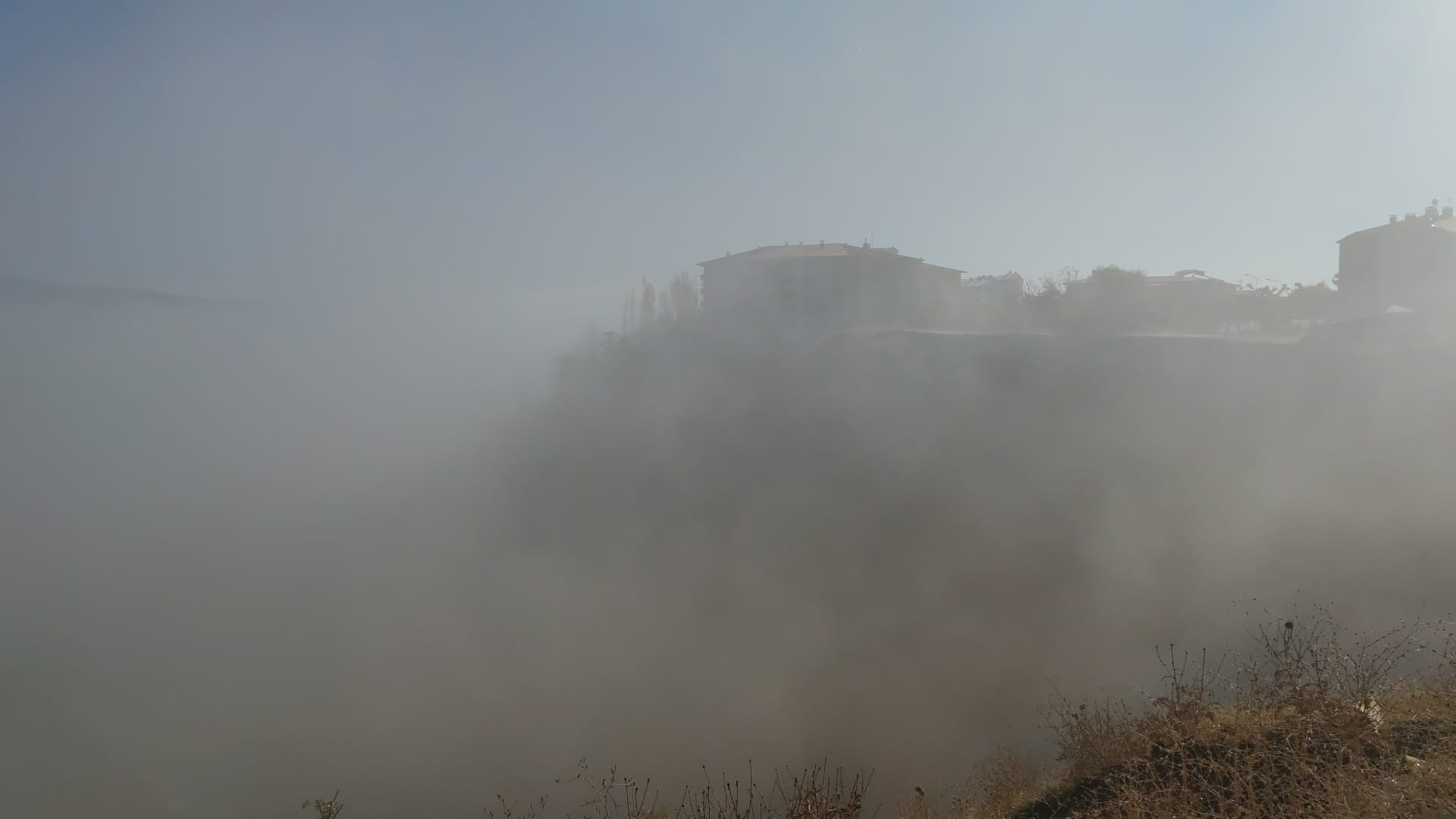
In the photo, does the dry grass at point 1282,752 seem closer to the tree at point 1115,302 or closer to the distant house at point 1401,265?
the tree at point 1115,302

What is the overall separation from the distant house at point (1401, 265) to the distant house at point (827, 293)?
40.8 ft

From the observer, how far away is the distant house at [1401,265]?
22.0m

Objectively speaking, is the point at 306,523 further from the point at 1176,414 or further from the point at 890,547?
the point at 1176,414

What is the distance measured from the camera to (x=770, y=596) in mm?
15133

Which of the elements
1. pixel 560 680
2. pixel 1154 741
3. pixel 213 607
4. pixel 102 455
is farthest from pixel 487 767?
pixel 102 455

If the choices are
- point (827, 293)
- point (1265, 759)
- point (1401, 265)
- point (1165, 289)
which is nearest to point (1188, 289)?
point (1165, 289)

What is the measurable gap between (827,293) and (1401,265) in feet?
55.6

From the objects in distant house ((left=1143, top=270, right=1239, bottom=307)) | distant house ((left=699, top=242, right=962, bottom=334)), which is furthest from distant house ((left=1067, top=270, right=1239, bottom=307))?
distant house ((left=699, top=242, right=962, bottom=334))

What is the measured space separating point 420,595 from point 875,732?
10821mm

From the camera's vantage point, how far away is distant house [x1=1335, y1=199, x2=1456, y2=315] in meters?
22.0

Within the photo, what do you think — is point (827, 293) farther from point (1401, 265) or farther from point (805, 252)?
point (1401, 265)

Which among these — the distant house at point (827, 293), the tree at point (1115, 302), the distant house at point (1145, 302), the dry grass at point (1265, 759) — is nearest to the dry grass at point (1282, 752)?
the dry grass at point (1265, 759)

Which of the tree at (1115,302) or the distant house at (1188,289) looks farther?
the distant house at (1188,289)

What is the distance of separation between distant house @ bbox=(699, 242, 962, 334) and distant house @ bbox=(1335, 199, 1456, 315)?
12442 millimetres
